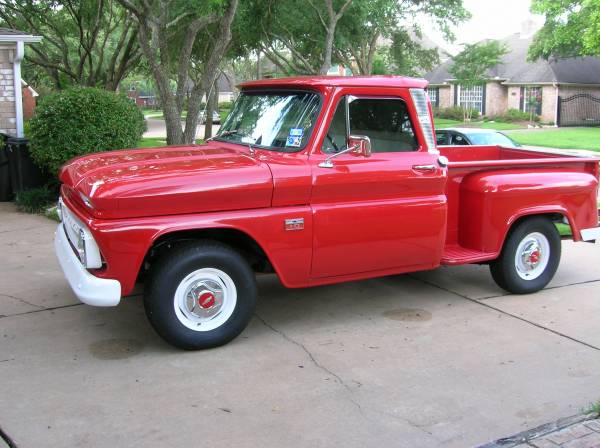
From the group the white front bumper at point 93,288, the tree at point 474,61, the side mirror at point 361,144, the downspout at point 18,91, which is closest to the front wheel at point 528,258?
the side mirror at point 361,144

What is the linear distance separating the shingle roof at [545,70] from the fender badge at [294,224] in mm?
38087

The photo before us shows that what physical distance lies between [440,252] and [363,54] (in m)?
20.9

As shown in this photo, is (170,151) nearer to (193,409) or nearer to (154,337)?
(154,337)

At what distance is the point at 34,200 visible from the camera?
10.3 metres

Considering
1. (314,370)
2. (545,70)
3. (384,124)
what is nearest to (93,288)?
(314,370)

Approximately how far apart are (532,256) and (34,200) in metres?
7.52

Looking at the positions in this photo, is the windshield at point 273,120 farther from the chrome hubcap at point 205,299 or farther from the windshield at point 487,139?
the windshield at point 487,139

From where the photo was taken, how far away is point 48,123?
1002cm

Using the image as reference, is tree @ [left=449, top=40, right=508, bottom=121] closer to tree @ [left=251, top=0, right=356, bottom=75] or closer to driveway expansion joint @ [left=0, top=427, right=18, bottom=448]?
tree @ [left=251, top=0, right=356, bottom=75]

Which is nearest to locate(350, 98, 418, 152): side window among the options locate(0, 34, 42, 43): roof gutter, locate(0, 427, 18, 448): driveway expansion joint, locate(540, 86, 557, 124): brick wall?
locate(0, 427, 18, 448): driveway expansion joint

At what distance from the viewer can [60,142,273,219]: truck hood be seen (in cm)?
441

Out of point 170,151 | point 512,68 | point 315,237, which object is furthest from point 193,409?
point 512,68

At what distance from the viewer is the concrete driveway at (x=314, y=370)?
3.78 m

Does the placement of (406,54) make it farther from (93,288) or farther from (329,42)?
(93,288)
